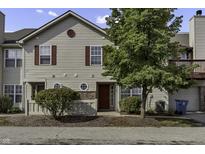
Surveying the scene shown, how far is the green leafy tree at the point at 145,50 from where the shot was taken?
17531 mm

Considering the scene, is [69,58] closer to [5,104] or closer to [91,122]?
[5,104]

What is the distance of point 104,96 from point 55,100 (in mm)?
8263

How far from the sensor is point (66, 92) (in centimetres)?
1880

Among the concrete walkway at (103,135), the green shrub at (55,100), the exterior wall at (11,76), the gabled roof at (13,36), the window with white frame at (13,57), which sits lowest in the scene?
the concrete walkway at (103,135)

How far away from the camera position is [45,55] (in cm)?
2555

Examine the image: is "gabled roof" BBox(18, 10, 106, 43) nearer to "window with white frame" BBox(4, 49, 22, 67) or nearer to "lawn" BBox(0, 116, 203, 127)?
"window with white frame" BBox(4, 49, 22, 67)

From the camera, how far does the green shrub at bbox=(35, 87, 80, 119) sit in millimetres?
18448

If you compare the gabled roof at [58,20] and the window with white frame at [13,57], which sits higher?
the gabled roof at [58,20]

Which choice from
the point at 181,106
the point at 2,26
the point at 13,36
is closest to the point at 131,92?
the point at 181,106

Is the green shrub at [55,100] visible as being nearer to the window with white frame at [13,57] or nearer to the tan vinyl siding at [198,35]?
the window with white frame at [13,57]

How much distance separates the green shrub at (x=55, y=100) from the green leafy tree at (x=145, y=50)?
2.85 m

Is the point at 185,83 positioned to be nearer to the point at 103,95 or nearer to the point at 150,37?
the point at 150,37

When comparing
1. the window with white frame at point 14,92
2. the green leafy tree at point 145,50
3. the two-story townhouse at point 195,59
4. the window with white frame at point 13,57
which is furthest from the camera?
the window with white frame at point 13,57

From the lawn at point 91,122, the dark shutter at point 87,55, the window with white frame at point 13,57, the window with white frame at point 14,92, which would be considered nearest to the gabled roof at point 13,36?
the window with white frame at point 13,57
